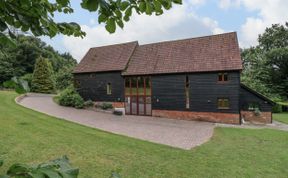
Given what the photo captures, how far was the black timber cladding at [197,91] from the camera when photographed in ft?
62.8

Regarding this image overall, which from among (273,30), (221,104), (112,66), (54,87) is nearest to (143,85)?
(112,66)

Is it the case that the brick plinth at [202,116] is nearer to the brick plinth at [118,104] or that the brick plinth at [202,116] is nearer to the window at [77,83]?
the brick plinth at [118,104]

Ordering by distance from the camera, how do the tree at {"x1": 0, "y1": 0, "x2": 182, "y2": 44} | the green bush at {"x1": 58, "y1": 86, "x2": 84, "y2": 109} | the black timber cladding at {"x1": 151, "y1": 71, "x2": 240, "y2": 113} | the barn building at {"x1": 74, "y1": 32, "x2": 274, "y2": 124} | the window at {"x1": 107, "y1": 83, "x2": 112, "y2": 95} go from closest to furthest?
the tree at {"x1": 0, "y1": 0, "x2": 182, "y2": 44}
the black timber cladding at {"x1": 151, "y1": 71, "x2": 240, "y2": 113}
the barn building at {"x1": 74, "y1": 32, "x2": 274, "y2": 124}
the green bush at {"x1": 58, "y1": 86, "x2": 84, "y2": 109}
the window at {"x1": 107, "y1": 83, "x2": 112, "y2": 95}

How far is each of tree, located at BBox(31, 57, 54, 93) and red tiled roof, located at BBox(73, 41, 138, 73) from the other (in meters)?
10.6

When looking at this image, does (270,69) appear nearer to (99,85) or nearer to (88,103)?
(99,85)

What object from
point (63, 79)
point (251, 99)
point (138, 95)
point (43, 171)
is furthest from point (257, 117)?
point (63, 79)

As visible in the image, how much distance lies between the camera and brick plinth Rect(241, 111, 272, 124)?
20.4 meters

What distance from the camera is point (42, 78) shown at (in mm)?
36156

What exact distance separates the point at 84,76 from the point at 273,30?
35.0m

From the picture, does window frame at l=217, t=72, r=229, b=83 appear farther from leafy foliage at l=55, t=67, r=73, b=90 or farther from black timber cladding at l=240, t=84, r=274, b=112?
leafy foliage at l=55, t=67, r=73, b=90

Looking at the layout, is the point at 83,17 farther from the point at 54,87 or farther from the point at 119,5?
the point at 54,87

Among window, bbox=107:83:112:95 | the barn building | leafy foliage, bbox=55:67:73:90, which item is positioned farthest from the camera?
leafy foliage, bbox=55:67:73:90

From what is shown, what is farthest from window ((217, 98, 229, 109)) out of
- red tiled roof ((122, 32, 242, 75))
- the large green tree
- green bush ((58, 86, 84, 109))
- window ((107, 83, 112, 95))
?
the large green tree

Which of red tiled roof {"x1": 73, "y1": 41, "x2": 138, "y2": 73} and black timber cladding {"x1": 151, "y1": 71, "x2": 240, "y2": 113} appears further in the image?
red tiled roof {"x1": 73, "y1": 41, "x2": 138, "y2": 73}
